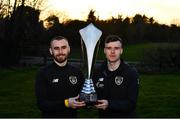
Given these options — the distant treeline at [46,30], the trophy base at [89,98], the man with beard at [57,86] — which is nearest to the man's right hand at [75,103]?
the trophy base at [89,98]

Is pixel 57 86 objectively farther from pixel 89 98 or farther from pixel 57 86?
pixel 89 98

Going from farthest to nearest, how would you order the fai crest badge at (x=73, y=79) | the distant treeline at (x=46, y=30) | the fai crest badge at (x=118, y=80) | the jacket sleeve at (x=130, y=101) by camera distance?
the distant treeline at (x=46, y=30)
the fai crest badge at (x=73, y=79)
the fai crest badge at (x=118, y=80)
the jacket sleeve at (x=130, y=101)

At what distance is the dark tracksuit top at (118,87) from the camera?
16.7 feet

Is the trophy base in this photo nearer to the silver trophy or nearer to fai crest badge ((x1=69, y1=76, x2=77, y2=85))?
the silver trophy

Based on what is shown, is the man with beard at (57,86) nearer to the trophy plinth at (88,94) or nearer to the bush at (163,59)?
the trophy plinth at (88,94)

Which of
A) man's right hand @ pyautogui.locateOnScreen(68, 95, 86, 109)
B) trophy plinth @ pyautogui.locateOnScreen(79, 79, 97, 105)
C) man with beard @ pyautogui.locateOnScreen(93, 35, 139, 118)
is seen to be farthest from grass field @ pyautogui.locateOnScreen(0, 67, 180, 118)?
trophy plinth @ pyautogui.locateOnScreen(79, 79, 97, 105)

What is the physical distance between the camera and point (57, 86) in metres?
5.23

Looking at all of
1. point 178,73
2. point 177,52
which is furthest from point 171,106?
point 177,52

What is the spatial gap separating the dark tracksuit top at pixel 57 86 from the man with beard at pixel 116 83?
228mm

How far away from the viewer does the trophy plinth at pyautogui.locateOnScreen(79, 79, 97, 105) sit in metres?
4.71

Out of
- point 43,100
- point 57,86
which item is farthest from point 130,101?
point 43,100

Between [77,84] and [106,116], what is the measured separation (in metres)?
0.43

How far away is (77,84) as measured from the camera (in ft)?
17.2

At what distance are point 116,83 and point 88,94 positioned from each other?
482 mm
